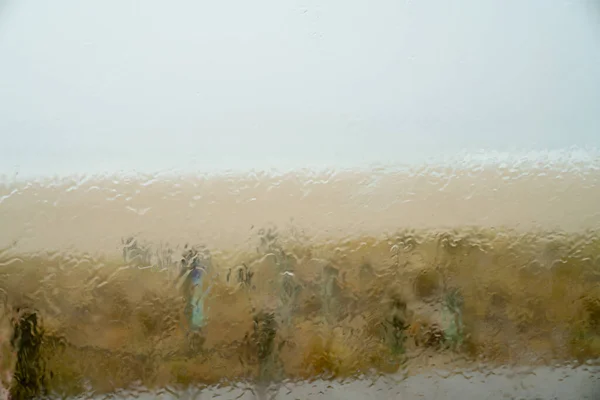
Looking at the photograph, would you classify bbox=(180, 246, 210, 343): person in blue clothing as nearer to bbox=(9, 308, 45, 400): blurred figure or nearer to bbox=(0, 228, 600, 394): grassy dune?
bbox=(0, 228, 600, 394): grassy dune

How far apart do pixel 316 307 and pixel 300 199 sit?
31 cm

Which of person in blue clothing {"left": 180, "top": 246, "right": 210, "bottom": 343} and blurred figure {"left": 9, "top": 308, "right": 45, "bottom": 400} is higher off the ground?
person in blue clothing {"left": 180, "top": 246, "right": 210, "bottom": 343}

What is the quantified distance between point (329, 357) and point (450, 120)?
767mm

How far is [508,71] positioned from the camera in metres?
1.36

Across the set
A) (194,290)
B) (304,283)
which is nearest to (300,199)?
(304,283)

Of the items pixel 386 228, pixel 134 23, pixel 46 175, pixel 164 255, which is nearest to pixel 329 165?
pixel 386 228

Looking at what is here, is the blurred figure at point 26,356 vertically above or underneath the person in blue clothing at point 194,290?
underneath

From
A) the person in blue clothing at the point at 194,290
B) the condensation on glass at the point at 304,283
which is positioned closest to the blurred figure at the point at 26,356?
the condensation on glass at the point at 304,283

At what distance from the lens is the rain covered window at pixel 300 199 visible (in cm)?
123

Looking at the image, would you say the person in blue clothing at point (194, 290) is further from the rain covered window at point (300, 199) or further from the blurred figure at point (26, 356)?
the blurred figure at point (26, 356)

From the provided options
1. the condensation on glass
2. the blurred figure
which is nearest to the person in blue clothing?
the condensation on glass

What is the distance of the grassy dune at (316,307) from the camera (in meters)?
1.22

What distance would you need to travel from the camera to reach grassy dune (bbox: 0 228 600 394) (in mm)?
1224

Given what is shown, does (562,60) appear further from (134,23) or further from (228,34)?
(134,23)
